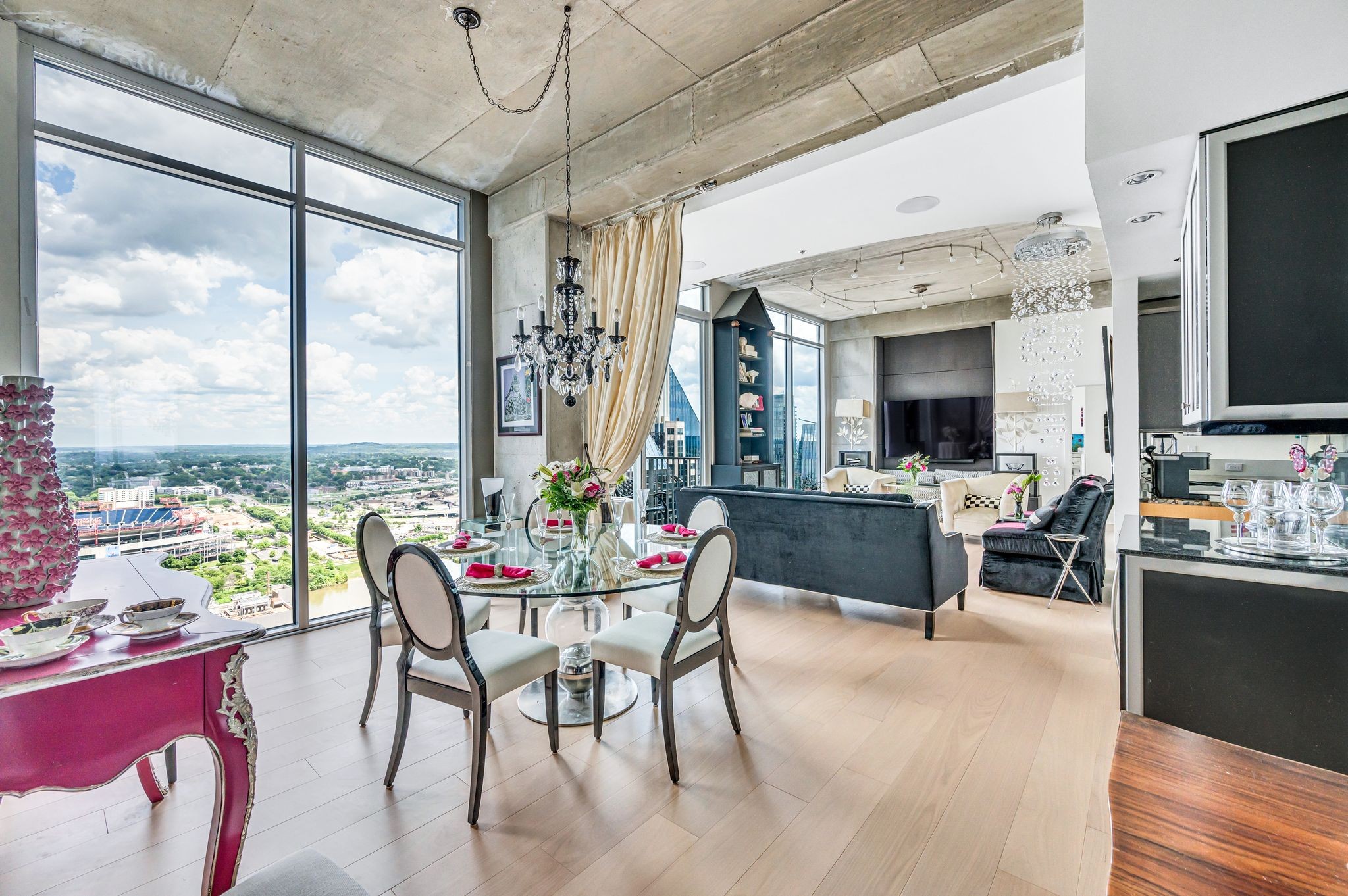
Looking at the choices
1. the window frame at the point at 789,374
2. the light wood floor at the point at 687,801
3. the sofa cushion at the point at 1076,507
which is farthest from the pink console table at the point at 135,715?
the window frame at the point at 789,374

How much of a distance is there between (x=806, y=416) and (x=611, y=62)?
24.3 ft

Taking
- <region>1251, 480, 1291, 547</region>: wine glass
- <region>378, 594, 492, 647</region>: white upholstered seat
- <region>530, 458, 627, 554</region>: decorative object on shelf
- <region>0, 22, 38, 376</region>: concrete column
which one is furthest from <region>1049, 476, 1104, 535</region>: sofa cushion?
<region>0, 22, 38, 376</region>: concrete column

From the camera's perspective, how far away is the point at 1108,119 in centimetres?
184

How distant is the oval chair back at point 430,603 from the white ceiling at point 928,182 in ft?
9.88

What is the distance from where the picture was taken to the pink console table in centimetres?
121

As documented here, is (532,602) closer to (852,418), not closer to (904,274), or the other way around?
(904,274)

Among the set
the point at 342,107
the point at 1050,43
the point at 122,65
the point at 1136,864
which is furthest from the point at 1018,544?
the point at 122,65

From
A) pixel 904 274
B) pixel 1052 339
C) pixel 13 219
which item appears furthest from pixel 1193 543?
pixel 1052 339

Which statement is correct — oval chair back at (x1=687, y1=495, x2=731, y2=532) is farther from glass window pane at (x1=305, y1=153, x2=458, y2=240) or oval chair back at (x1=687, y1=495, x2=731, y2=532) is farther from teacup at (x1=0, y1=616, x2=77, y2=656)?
glass window pane at (x1=305, y1=153, x2=458, y2=240)

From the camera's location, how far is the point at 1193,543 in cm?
200

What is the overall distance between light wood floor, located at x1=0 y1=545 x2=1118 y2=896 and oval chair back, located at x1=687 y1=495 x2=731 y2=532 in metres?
0.84

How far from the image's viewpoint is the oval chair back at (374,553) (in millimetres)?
2570

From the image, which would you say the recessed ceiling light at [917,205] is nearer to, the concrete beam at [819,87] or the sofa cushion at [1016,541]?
the concrete beam at [819,87]

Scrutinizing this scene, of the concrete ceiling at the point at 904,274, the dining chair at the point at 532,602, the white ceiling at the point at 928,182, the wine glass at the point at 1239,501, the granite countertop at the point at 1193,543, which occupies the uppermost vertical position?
the concrete ceiling at the point at 904,274
